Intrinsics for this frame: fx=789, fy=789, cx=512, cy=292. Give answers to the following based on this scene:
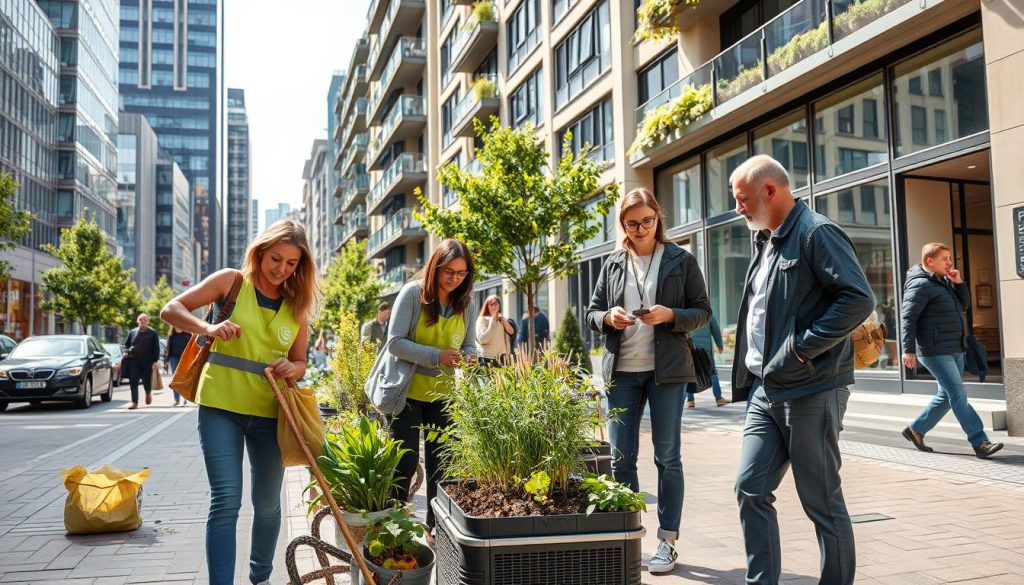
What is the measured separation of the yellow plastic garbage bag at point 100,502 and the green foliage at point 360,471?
95.4 inches

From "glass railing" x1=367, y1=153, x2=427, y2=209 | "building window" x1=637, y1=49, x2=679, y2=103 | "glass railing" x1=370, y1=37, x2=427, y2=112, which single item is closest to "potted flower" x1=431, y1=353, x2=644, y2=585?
"building window" x1=637, y1=49, x2=679, y2=103

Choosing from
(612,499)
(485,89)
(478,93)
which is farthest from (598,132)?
(612,499)

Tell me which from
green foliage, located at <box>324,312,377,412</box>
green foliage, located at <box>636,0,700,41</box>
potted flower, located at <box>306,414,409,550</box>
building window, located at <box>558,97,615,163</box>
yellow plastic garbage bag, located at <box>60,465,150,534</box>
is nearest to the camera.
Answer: potted flower, located at <box>306,414,409,550</box>

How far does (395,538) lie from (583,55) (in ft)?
68.3

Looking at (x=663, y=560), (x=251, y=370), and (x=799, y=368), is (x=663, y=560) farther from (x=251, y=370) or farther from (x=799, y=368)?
(x=251, y=370)

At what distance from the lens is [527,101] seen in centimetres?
2717

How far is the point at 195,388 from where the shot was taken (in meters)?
3.56

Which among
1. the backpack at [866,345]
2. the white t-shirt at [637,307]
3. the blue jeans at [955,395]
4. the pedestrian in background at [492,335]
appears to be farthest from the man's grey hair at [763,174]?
the pedestrian in background at [492,335]

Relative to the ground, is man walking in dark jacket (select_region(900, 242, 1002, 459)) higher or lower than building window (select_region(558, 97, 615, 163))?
lower

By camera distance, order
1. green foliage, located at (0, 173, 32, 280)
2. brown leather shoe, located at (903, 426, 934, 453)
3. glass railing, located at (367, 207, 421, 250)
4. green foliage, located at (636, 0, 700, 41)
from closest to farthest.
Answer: brown leather shoe, located at (903, 426, 934, 453), green foliage, located at (636, 0, 700, 41), green foliage, located at (0, 173, 32, 280), glass railing, located at (367, 207, 421, 250)

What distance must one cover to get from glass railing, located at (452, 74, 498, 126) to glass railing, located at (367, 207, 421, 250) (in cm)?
662

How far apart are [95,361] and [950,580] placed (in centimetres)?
1708

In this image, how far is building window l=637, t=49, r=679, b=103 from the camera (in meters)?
18.5

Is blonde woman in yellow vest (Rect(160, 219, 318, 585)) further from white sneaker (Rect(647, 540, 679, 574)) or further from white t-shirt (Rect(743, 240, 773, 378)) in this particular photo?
white t-shirt (Rect(743, 240, 773, 378))
